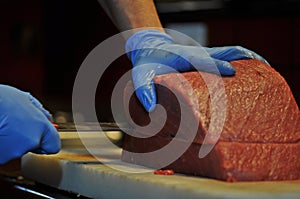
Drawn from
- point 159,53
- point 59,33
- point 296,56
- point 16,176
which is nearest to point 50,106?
point 59,33

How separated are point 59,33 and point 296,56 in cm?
289

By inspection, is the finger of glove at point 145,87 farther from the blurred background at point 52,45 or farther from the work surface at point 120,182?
the blurred background at point 52,45

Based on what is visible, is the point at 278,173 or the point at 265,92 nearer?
the point at 278,173


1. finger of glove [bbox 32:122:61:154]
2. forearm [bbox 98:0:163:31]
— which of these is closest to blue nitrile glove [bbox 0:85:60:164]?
finger of glove [bbox 32:122:61:154]

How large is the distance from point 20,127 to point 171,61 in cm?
42

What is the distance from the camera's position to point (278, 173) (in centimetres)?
130

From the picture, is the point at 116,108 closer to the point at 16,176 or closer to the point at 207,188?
the point at 16,176

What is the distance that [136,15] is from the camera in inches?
76.4

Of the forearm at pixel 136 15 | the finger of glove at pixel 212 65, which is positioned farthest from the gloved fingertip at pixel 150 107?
the forearm at pixel 136 15

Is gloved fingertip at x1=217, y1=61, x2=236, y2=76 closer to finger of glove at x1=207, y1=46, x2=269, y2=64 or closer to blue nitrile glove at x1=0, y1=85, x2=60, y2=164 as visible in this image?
finger of glove at x1=207, y1=46, x2=269, y2=64

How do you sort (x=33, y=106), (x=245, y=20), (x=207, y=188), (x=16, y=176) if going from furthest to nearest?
1. (x=245, y=20)
2. (x=16, y=176)
3. (x=33, y=106)
4. (x=207, y=188)

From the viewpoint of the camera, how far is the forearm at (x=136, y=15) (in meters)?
1.92

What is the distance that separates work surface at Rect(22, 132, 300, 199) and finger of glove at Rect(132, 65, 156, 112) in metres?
0.17

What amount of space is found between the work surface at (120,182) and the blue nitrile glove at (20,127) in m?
0.15
